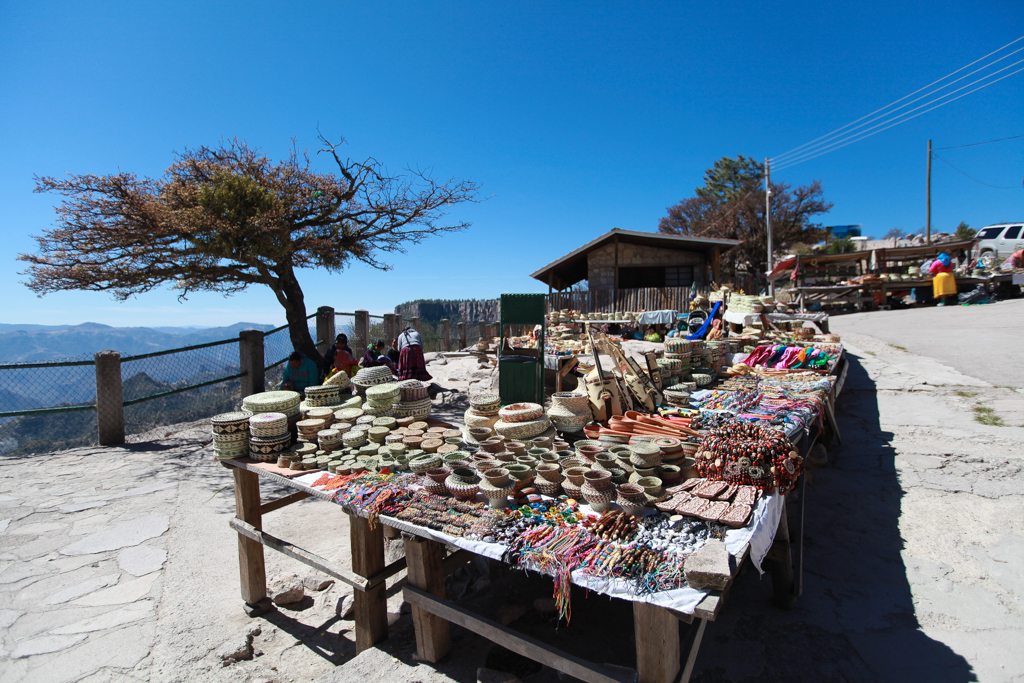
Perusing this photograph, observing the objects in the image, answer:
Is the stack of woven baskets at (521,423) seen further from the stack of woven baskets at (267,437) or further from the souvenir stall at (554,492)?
the stack of woven baskets at (267,437)

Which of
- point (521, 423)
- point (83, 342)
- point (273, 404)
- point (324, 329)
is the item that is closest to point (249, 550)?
point (273, 404)

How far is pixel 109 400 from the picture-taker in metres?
7.31

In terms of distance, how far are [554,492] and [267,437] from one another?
7.49 ft

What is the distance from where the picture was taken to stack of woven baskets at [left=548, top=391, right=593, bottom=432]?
3.86m

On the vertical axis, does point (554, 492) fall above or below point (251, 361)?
below

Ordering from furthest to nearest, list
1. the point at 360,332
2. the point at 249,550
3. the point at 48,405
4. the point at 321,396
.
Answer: the point at 360,332 < the point at 48,405 < the point at 321,396 < the point at 249,550

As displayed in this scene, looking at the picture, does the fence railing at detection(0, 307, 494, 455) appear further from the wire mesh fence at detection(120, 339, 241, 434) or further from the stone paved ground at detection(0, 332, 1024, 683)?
the stone paved ground at detection(0, 332, 1024, 683)

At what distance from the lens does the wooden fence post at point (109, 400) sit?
717 centimetres

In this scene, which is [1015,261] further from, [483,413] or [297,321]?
[297,321]

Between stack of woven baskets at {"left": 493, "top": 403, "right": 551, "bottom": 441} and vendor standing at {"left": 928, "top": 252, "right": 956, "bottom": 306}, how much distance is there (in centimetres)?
1895

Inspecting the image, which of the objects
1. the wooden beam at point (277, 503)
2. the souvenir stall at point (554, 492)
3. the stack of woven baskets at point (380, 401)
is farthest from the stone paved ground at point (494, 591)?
the stack of woven baskets at point (380, 401)

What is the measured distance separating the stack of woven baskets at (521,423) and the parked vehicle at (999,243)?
23425 millimetres

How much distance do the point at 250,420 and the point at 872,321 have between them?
17516mm

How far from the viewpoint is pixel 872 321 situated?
15273 mm
